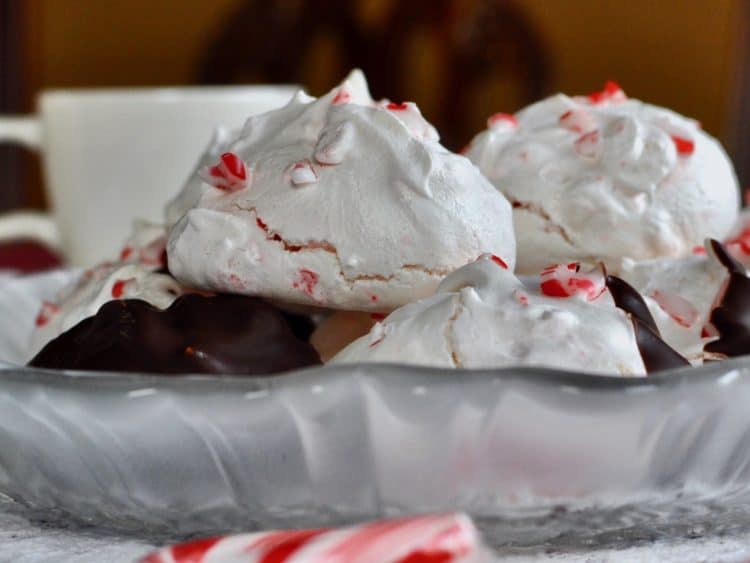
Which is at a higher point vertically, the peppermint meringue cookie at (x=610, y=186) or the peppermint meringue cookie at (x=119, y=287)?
the peppermint meringue cookie at (x=610, y=186)

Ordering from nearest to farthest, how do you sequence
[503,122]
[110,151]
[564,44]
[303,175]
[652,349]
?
1. [652,349]
2. [303,175]
3. [503,122]
4. [110,151]
5. [564,44]

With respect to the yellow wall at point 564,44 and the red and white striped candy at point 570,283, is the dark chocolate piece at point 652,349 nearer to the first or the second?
the red and white striped candy at point 570,283

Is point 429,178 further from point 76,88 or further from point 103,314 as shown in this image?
point 76,88

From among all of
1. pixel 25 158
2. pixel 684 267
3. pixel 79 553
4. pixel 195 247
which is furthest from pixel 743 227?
pixel 25 158

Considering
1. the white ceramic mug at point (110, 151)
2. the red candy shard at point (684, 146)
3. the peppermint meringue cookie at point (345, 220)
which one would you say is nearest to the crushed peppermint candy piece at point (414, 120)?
the peppermint meringue cookie at point (345, 220)

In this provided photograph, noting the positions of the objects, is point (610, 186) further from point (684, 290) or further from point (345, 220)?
point (345, 220)

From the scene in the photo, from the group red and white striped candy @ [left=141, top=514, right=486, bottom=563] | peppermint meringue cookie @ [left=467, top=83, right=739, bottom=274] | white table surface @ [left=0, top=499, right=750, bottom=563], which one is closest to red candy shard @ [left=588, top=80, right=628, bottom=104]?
peppermint meringue cookie @ [left=467, top=83, right=739, bottom=274]

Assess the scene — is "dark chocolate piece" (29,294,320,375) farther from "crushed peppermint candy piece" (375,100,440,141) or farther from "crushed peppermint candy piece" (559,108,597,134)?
"crushed peppermint candy piece" (559,108,597,134)

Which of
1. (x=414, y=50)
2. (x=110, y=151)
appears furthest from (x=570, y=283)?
(x=414, y=50)
